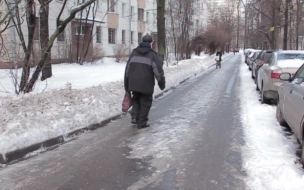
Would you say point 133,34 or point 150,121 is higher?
point 133,34

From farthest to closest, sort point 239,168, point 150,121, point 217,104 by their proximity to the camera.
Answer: point 217,104 < point 150,121 < point 239,168

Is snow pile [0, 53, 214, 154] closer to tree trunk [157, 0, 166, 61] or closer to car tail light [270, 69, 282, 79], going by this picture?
car tail light [270, 69, 282, 79]

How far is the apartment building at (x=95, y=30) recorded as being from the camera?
74.4ft

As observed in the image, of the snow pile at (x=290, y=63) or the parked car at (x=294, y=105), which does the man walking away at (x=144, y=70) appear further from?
the snow pile at (x=290, y=63)

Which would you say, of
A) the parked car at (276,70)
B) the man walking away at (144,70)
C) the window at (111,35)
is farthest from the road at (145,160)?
the window at (111,35)

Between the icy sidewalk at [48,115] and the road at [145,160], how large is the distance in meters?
0.29

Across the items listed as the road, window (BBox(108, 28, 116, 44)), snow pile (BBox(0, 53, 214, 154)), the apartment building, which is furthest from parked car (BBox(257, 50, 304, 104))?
window (BBox(108, 28, 116, 44))

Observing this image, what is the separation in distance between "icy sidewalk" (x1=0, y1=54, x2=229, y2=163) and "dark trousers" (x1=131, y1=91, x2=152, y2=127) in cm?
99

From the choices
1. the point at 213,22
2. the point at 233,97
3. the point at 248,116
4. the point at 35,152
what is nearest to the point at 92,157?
the point at 35,152

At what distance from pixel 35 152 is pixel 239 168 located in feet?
10.6

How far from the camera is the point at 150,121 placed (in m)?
7.92

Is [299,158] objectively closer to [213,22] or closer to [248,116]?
[248,116]

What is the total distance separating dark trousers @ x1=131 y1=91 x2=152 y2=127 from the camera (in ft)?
23.1

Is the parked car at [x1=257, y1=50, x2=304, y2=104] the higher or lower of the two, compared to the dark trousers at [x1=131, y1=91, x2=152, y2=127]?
higher
